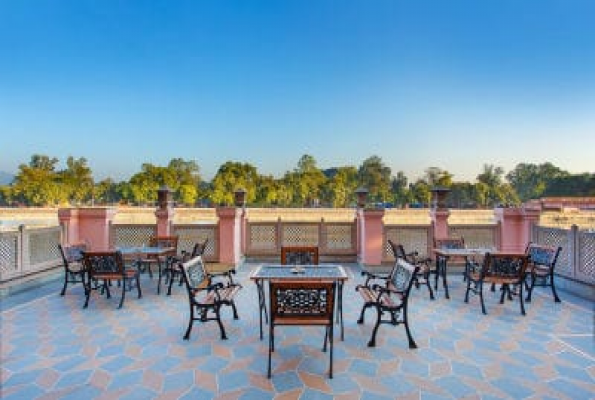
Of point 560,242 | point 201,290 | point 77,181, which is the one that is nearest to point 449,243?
point 560,242

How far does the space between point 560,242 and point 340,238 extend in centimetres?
479

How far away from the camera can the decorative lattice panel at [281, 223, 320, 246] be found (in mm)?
8648

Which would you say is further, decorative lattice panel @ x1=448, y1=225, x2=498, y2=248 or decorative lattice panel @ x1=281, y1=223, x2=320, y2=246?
decorative lattice panel @ x1=281, y1=223, x2=320, y2=246

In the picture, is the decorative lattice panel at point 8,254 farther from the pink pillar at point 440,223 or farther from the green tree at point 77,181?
the green tree at point 77,181

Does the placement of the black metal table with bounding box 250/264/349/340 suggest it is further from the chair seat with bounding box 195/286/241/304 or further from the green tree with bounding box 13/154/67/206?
the green tree with bounding box 13/154/67/206

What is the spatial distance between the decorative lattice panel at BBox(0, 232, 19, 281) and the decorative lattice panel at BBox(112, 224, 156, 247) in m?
2.05

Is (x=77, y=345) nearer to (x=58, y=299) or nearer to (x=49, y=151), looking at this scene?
(x=58, y=299)

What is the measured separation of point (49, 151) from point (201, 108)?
56.5 m

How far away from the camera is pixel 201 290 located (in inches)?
162

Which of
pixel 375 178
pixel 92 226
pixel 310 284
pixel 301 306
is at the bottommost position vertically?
pixel 301 306

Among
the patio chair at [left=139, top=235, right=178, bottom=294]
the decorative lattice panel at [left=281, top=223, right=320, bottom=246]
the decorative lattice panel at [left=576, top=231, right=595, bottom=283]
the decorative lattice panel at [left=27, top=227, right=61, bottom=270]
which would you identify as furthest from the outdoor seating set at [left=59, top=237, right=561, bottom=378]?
the decorative lattice panel at [left=281, top=223, right=320, bottom=246]

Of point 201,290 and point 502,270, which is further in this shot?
point 502,270

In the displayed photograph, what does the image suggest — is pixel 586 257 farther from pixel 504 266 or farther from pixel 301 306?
pixel 301 306

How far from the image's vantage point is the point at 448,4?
34.3 feet
